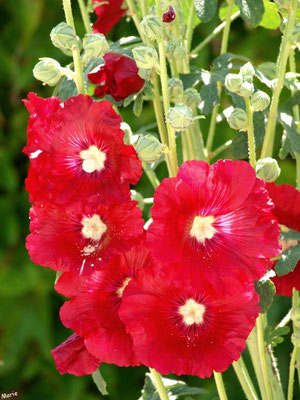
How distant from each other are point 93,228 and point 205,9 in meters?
0.21

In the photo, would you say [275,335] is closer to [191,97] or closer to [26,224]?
[191,97]

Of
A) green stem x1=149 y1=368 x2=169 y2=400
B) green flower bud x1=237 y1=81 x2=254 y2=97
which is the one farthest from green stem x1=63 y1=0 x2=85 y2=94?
green stem x1=149 y1=368 x2=169 y2=400

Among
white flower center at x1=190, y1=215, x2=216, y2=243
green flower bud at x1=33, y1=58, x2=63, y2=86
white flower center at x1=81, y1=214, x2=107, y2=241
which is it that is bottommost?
white flower center at x1=190, y1=215, x2=216, y2=243

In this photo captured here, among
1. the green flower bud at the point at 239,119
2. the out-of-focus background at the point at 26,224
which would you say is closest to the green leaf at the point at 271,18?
the green flower bud at the point at 239,119

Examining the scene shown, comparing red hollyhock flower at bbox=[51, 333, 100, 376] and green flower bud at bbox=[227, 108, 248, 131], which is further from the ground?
green flower bud at bbox=[227, 108, 248, 131]

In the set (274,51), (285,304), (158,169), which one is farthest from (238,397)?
(274,51)

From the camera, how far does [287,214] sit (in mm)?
631

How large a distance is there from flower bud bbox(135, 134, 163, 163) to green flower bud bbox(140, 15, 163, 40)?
7 cm

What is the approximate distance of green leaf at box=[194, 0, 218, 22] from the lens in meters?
0.61

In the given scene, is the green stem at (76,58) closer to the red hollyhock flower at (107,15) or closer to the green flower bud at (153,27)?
the green flower bud at (153,27)

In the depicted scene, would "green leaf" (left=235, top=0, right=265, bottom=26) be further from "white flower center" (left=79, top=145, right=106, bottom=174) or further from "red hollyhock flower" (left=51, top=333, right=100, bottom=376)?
"red hollyhock flower" (left=51, top=333, right=100, bottom=376)

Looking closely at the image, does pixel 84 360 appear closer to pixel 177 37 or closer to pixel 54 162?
pixel 54 162

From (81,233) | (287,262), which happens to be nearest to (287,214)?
(287,262)

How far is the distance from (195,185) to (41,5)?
1.07 meters
